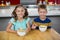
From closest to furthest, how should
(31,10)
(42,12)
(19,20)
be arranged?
(42,12) → (19,20) → (31,10)

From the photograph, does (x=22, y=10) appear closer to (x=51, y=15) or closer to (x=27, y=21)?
(x=27, y=21)

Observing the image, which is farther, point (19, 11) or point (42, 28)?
point (19, 11)

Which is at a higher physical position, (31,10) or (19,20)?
(19,20)

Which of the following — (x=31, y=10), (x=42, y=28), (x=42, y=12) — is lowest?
(x=31, y=10)

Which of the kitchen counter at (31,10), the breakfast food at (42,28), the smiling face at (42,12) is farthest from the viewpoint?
the kitchen counter at (31,10)

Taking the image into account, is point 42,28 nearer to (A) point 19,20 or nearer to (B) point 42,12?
(B) point 42,12

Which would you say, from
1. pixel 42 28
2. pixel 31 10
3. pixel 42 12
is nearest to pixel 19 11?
pixel 42 12

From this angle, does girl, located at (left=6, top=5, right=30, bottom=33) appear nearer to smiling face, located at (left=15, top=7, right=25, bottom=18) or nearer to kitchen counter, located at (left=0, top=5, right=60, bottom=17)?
smiling face, located at (left=15, top=7, right=25, bottom=18)

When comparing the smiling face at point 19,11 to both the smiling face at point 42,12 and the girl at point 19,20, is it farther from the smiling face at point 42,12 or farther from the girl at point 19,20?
the smiling face at point 42,12

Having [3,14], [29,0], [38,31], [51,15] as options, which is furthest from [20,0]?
[38,31]

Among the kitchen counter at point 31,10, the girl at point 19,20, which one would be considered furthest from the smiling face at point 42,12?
the kitchen counter at point 31,10

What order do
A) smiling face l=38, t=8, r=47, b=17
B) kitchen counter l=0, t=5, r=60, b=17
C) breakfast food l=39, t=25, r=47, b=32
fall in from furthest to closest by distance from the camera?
kitchen counter l=0, t=5, r=60, b=17 → smiling face l=38, t=8, r=47, b=17 → breakfast food l=39, t=25, r=47, b=32

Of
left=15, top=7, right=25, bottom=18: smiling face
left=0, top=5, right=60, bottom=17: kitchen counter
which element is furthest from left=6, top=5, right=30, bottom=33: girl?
left=0, top=5, right=60, bottom=17: kitchen counter

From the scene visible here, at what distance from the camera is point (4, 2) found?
5.61m
